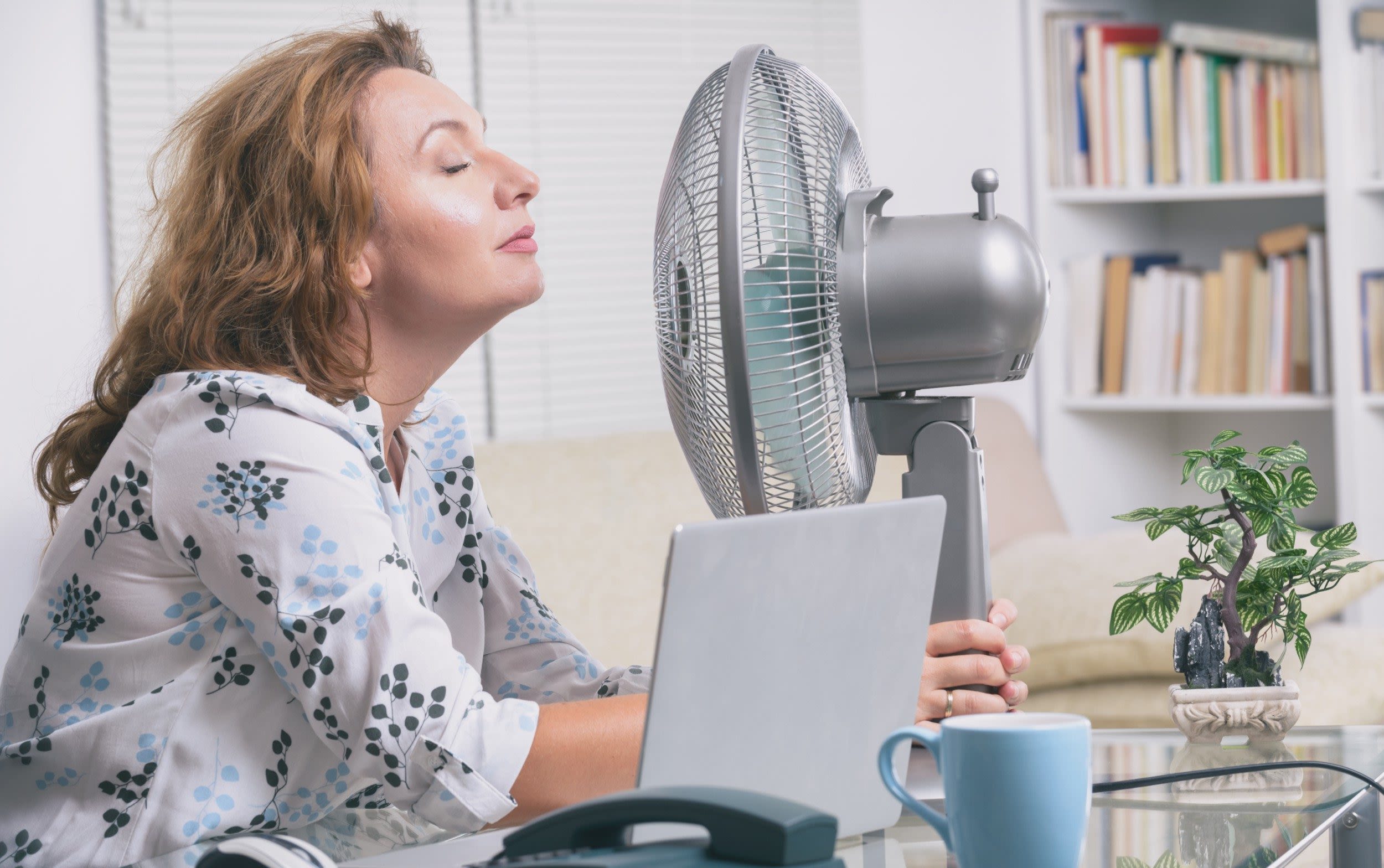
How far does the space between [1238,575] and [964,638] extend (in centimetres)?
22

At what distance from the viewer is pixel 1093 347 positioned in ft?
9.76

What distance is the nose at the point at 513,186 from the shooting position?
43.8 inches

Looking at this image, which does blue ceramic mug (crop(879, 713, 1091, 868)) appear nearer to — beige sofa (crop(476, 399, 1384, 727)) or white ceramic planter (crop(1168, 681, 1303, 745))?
white ceramic planter (crop(1168, 681, 1303, 745))

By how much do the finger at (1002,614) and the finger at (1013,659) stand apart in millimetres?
16

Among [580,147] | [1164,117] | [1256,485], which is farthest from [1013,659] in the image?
[1164,117]

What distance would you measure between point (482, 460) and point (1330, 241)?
1.72 meters

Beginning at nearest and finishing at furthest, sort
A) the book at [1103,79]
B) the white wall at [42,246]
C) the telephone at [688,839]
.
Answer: the telephone at [688,839], the white wall at [42,246], the book at [1103,79]

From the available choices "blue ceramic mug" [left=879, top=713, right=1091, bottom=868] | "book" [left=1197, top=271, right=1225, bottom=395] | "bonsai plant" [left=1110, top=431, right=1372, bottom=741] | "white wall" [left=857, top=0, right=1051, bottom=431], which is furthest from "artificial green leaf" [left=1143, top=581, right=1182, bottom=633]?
"book" [left=1197, top=271, right=1225, bottom=395]

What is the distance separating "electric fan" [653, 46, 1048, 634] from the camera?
32.8 inches

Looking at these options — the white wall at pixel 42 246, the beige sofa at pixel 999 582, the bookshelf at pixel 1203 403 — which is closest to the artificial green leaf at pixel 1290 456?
the beige sofa at pixel 999 582

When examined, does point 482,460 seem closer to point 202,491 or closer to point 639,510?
point 639,510

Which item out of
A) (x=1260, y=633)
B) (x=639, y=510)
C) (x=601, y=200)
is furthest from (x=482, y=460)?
(x=1260, y=633)

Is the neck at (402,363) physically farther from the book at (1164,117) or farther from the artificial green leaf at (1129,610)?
the book at (1164,117)

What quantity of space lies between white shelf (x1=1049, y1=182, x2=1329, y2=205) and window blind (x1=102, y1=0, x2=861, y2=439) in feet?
2.42
